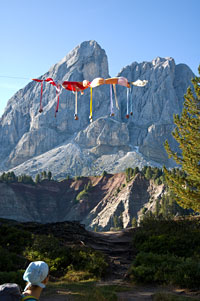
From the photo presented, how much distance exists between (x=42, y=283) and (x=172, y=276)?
7689 mm

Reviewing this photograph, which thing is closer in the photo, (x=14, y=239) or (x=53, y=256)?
(x=53, y=256)

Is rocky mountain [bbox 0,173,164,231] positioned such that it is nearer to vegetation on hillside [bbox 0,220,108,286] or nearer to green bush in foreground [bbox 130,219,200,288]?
green bush in foreground [bbox 130,219,200,288]

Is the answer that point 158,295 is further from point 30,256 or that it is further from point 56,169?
point 56,169

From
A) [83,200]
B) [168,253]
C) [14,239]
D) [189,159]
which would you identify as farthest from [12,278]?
[83,200]

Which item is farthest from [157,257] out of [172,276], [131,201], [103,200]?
[103,200]

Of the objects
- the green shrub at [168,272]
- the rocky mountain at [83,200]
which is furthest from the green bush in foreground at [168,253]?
the rocky mountain at [83,200]

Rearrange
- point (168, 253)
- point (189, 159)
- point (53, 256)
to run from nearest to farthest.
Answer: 1. point (168, 253)
2. point (53, 256)
3. point (189, 159)

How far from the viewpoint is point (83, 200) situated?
122 meters

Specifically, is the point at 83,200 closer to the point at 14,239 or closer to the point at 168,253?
the point at 14,239

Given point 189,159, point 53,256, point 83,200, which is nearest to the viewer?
point 53,256

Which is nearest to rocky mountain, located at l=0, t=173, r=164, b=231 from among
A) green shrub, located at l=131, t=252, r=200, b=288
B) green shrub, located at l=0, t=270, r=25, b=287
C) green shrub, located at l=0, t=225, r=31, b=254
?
green shrub, located at l=0, t=225, r=31, b=254

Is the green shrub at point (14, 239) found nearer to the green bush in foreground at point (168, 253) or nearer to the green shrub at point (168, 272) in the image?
the green bush in foreground at point (168, 253)

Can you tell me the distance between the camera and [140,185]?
110625 mm

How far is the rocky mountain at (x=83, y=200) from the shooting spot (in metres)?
105
